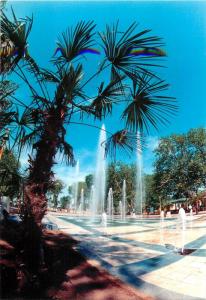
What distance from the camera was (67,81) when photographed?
14.0 feet

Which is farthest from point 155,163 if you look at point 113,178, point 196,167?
point 113,178

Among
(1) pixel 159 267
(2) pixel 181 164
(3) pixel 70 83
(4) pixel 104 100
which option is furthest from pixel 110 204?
(3) pixel 70 83

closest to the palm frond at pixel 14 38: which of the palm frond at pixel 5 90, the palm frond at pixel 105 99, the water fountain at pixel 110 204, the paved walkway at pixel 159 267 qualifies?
the palm frond at pixel 5 90

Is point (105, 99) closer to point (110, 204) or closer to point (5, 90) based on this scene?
point (5, 90)

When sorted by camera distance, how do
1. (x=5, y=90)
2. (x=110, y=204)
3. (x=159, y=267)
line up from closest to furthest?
(x=5, y=90) < (x=159, y=267) < (x=110, y=204)

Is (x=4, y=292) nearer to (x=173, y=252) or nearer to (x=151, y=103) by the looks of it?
(x=151, y=103)

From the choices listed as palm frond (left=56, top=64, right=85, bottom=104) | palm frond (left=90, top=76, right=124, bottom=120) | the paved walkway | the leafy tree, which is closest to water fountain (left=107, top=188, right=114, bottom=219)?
the leafy tree

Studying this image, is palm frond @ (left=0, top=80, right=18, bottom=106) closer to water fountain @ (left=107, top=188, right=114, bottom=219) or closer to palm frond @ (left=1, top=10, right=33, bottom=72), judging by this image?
palm frond @ (left=1, top=10, right=33, bottom=72)

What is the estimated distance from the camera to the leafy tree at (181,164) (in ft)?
125

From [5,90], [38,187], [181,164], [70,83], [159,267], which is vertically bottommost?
[159,267]

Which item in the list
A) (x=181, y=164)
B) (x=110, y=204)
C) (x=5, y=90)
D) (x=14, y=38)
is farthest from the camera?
(x=110, y=204)

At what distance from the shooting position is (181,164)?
38969 mm

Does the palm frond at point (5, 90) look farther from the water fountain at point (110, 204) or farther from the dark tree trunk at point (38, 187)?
the water fountain at point (110, 204)

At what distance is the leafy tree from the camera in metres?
38.0
